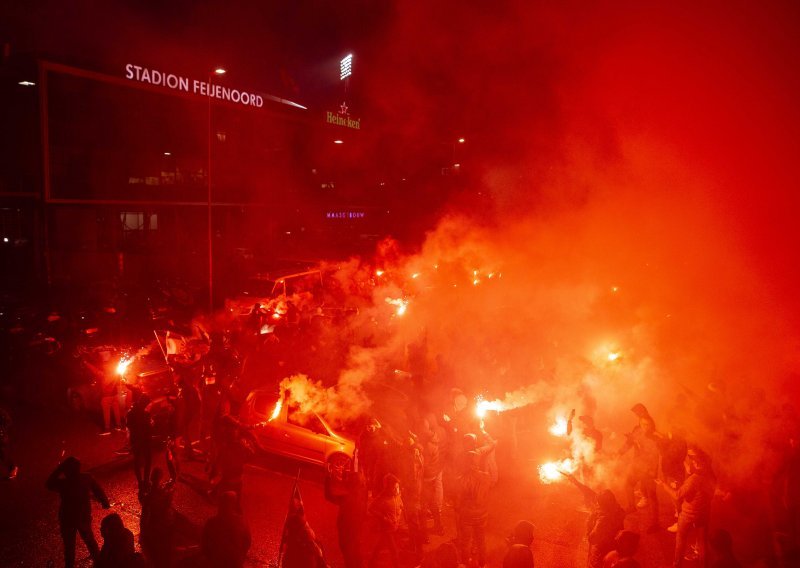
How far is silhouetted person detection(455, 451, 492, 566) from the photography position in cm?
590

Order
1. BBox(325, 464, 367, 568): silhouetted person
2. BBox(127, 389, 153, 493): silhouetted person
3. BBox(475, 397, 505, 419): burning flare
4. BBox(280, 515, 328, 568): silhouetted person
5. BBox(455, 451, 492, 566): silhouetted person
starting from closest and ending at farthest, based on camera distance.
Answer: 1. BBox(280, 515, 328, 568): silhouetted person
2. BBox(325, 464, 367, 568): silhouetted person
3. BBox(455, 451, 492, 566): silhouetted person
4. BBox(127, 389, 153, 493): silhouetted person
5. BBox(475, 397, 505, 419): burning flare

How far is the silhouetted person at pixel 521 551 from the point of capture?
4.45m

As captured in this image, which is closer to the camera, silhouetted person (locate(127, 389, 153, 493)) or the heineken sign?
silhouetted person (locate(127, 389, 153, 493))

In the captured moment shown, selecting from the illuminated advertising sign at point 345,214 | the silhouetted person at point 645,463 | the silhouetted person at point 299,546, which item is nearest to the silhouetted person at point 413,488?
the silhouetted person at point 299,546

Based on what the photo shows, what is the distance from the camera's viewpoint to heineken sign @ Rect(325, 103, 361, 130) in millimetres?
31806

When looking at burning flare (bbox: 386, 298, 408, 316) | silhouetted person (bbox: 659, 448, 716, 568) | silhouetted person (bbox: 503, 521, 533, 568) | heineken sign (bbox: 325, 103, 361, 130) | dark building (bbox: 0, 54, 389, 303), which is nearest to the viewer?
silhouetted person (bbox: 503, 521, 533, 568)

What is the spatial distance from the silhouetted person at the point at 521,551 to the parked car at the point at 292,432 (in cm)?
356

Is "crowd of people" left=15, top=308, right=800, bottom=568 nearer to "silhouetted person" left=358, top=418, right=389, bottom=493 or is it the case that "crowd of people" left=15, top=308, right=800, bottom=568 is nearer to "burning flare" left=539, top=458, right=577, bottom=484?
"silhouetted person" left=358, top=418, right=389, bottom=493

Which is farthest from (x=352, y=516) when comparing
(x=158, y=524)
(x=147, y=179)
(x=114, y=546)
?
(x=147, y=179)

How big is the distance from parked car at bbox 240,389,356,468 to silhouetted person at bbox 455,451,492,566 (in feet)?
7.38

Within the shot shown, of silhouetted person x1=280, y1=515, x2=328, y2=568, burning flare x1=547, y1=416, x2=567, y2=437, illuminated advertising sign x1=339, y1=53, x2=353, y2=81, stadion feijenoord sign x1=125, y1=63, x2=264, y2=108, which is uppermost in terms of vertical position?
illuminated advertising sign x1=339, y1=53, x2=353, y2=81

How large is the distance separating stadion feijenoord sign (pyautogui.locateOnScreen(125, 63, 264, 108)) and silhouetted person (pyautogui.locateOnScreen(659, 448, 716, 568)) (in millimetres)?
19630

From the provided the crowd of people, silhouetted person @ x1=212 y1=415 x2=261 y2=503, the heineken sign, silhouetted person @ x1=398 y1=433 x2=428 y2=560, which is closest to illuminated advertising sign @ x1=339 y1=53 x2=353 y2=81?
the heineken sign

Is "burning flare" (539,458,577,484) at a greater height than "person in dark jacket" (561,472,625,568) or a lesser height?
lesser
